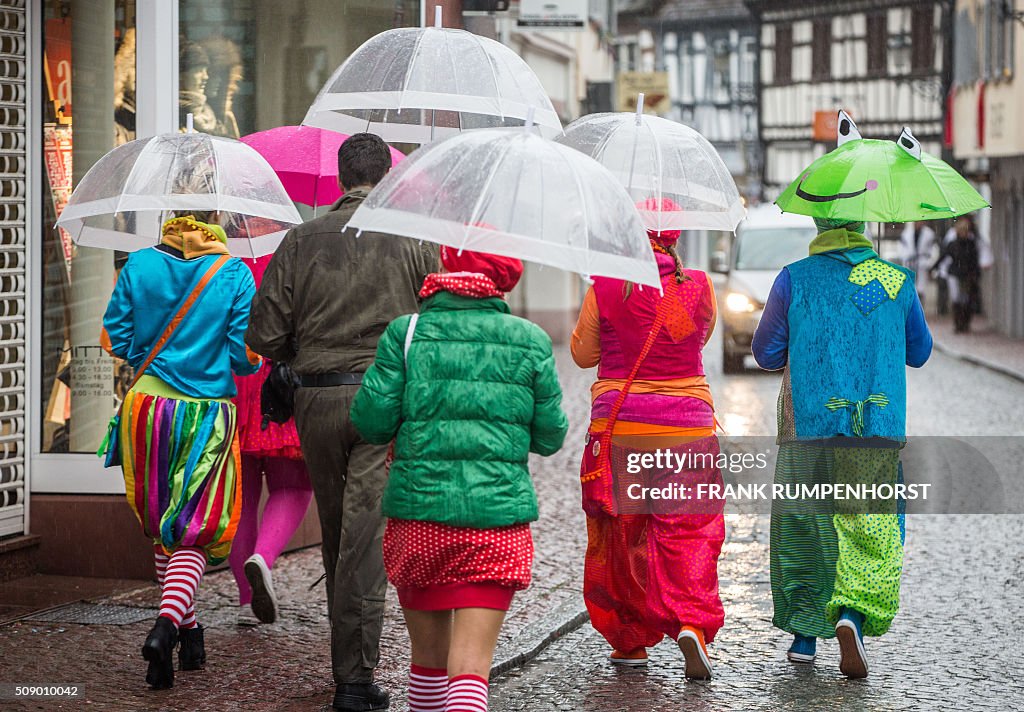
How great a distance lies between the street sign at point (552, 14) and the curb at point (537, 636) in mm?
11646

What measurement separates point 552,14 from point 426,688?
14356mm

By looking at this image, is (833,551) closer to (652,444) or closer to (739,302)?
(652,444)

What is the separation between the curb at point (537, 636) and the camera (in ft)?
21.1

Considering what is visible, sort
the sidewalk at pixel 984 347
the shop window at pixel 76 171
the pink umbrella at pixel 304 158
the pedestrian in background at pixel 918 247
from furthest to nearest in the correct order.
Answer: the pedestrian in background at pixel 918 247, the sidewalk at pixel 984 347, the shop window at pixel 76 171, the pink umbrella at pixel 304 158

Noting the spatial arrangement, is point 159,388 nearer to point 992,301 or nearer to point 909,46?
point 992,301

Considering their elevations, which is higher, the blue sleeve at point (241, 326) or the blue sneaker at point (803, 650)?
the blue sleeve at point (241, 326)

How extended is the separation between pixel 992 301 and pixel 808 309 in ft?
91.2

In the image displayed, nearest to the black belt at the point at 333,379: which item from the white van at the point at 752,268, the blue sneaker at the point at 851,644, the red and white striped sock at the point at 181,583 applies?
the red and white striped sock at the point at 181,583

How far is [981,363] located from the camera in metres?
23.3

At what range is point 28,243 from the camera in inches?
321

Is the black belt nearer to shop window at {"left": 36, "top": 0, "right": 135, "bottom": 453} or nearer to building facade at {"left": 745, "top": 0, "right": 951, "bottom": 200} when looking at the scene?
shop window at {"left": 36, "top": 0, "right": 135, "bottom": 453}

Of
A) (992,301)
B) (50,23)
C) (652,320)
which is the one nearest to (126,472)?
(652,320)

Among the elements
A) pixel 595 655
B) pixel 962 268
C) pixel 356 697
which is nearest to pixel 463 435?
pixel 356 697

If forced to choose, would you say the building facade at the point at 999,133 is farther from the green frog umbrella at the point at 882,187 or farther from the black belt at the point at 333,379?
the black belt at the point at 333,379
